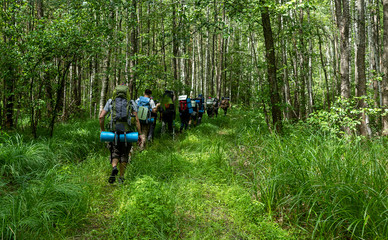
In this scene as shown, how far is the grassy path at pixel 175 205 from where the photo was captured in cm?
290

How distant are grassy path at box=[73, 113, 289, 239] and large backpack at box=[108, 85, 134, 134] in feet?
3.19

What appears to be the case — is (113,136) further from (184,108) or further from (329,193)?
(184,108)

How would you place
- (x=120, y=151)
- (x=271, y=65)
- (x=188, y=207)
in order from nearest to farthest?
(x=188, y=207) < (x=120, y=151) < (x=271, y=65)

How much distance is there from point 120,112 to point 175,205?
1.99m

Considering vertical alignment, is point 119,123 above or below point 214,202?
above

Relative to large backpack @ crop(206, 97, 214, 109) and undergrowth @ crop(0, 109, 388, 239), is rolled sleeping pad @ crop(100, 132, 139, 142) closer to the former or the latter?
undergrowth @ crop(0, 109, 388, 239)

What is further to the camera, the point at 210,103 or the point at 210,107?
the point at 210,107

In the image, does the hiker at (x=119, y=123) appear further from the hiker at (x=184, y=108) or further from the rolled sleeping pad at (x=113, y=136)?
the hiker at (x=184, y=108)

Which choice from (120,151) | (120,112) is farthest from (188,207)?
(120,112)

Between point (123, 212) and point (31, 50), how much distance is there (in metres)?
5.01

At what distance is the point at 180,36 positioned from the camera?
855 cm

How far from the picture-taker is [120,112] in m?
4.43


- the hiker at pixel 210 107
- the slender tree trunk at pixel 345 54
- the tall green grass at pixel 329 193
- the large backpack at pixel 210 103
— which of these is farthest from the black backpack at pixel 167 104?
the large backpack at pixel 210 103

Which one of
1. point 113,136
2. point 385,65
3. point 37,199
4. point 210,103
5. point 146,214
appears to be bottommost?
point 146,214
